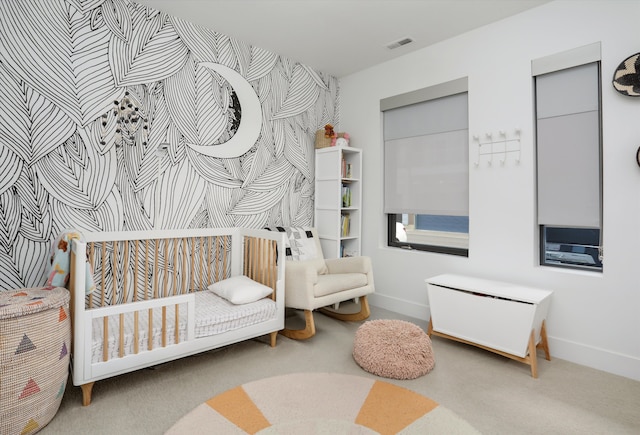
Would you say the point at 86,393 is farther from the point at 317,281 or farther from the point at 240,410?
the point at 317,281

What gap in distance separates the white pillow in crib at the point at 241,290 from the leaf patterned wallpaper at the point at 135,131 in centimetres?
63

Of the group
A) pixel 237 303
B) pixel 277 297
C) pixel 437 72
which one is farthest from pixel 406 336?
pixel 437 72

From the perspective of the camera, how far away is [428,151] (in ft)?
11.0

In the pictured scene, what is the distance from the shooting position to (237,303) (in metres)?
2.50

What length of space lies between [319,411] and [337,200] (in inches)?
86.0

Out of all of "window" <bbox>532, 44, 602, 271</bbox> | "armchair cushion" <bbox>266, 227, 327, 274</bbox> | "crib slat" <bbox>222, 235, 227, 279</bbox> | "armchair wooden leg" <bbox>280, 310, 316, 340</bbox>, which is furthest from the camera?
"armchair cushion" <bbox>266, 227, 327, 274</bbox>

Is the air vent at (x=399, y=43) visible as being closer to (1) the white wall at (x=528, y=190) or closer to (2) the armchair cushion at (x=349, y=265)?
(1) the white wall at (x=528, y=190)

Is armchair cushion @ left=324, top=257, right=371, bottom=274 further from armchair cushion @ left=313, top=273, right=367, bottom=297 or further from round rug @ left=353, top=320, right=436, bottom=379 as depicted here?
round rug @ left=353, top=320, right=436, bottom=379

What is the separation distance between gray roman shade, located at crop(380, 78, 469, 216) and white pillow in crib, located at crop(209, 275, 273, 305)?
1.64 m

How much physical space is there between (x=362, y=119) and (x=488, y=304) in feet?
7.59

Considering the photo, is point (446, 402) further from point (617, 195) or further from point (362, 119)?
point (362, 119)

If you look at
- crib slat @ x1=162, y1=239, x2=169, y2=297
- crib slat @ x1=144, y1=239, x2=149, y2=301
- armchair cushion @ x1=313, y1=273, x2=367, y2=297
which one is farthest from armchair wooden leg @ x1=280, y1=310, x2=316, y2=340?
crib slat @ x1=144, y1=239, x2=149, y2=301

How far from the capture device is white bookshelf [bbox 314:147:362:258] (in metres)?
3.69

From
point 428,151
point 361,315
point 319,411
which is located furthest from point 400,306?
point 319,411
